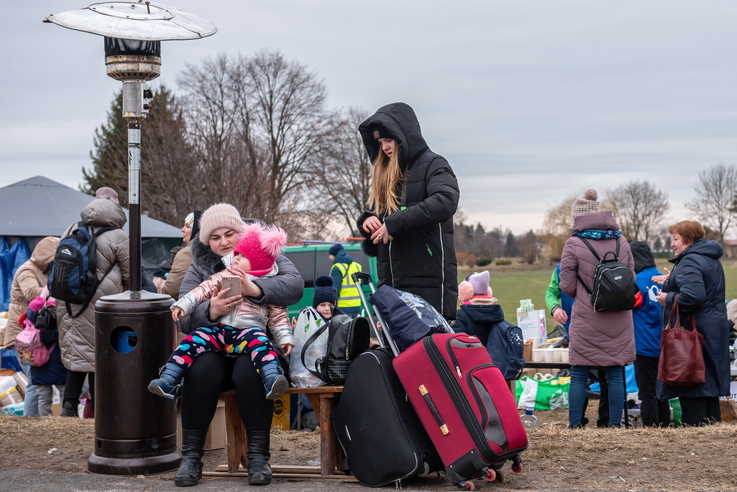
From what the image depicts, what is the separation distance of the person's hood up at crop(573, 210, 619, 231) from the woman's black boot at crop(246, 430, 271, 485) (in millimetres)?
3396

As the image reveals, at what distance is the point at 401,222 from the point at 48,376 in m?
4.61

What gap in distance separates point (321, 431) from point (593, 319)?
2.83 metres

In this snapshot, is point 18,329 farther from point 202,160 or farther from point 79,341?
point 202,160

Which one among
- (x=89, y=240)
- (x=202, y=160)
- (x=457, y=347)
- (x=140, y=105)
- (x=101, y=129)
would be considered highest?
(x=101, y=129)

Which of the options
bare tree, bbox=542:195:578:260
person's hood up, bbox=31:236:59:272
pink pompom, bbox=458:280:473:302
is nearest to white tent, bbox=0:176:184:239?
person's hood up, bbox=31:236:59:272

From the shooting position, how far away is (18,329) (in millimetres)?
8133

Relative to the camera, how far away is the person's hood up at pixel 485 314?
6.70 m

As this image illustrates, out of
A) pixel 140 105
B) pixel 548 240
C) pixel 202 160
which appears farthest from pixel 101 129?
pixel 548 240

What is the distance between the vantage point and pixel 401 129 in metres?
5.06

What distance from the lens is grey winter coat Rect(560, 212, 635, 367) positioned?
6.43 meters

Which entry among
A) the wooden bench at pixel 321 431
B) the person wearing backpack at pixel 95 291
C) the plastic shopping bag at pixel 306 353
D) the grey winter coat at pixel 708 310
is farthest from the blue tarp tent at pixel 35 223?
the grey winter coat at pixel 708 310

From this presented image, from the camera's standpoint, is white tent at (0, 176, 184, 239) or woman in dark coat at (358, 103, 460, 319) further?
white tent at (0, 176, 184, 239)

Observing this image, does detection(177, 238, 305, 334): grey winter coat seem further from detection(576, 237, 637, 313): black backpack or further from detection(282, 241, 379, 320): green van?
detection(282, 241, 379, 320): green van

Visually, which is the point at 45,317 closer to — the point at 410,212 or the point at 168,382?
the point at 168,382
